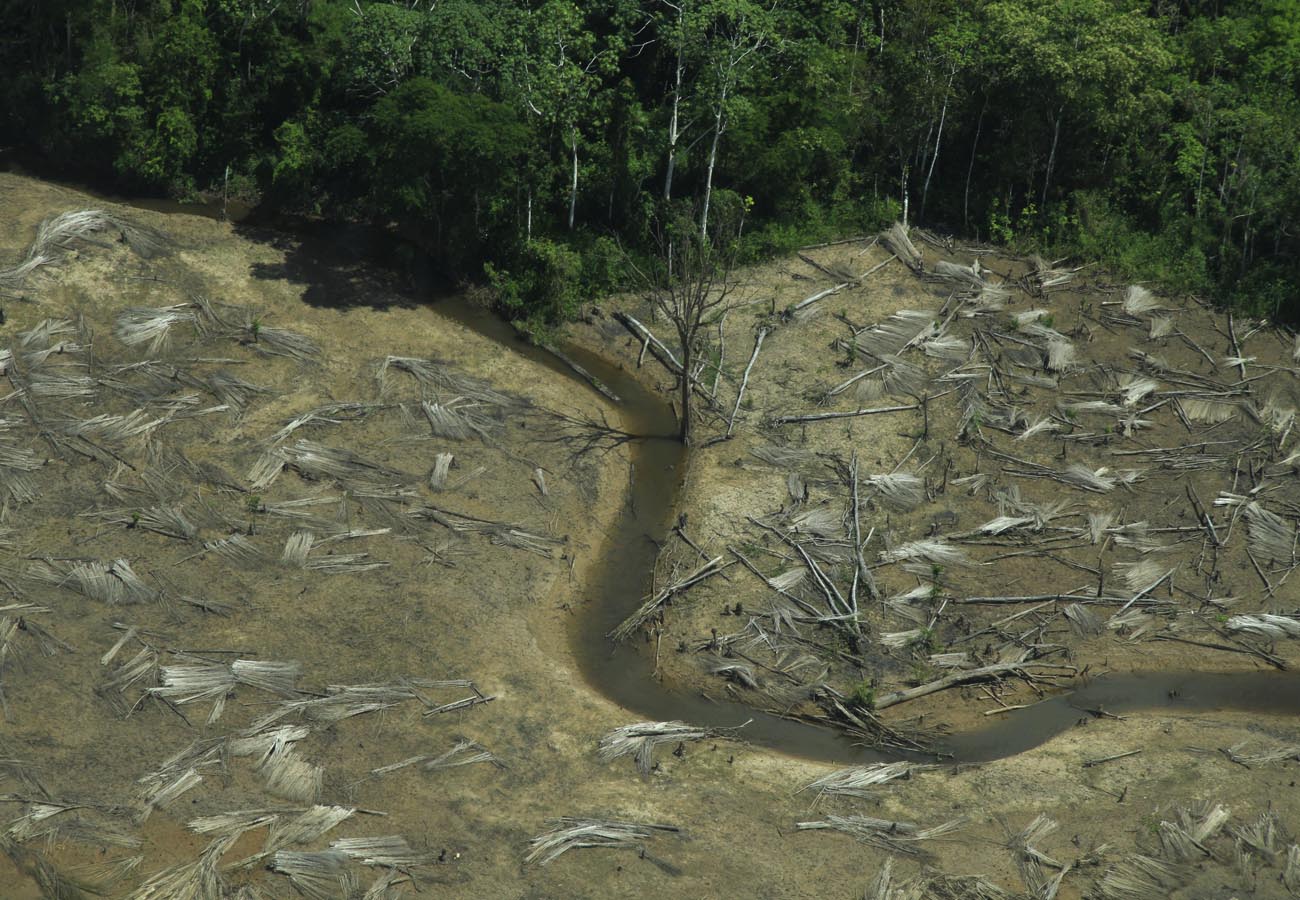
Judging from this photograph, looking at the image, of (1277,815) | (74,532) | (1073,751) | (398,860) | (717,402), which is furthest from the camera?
(717,402)

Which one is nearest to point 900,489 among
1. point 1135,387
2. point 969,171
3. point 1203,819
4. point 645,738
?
point 1135,387

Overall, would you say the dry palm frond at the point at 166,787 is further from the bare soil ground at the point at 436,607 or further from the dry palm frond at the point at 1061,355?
the dry palm frond at the point at 1061,355

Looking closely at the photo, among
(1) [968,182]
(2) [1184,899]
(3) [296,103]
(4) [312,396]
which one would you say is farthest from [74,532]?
(1) [968,182]

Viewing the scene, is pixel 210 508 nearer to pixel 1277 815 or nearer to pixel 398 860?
pixel 398 860

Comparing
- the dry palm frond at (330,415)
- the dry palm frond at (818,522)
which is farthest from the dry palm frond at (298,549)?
the dry palm frond at (818,522)

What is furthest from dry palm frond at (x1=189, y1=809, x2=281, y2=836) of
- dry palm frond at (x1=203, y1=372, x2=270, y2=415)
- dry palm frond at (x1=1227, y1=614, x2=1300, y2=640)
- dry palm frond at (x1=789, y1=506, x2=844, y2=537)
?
dry palm frond at (x1=1227, y1=614, x2=1300, y2=640)

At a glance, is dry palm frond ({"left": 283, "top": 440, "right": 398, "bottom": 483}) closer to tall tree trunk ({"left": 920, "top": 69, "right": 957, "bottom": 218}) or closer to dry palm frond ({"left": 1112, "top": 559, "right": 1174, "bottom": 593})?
dry palm frond ({"left": 1112, "top": 559, "right": 1174, "bottom": 593})

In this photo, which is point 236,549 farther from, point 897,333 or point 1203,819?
point 1203,819
